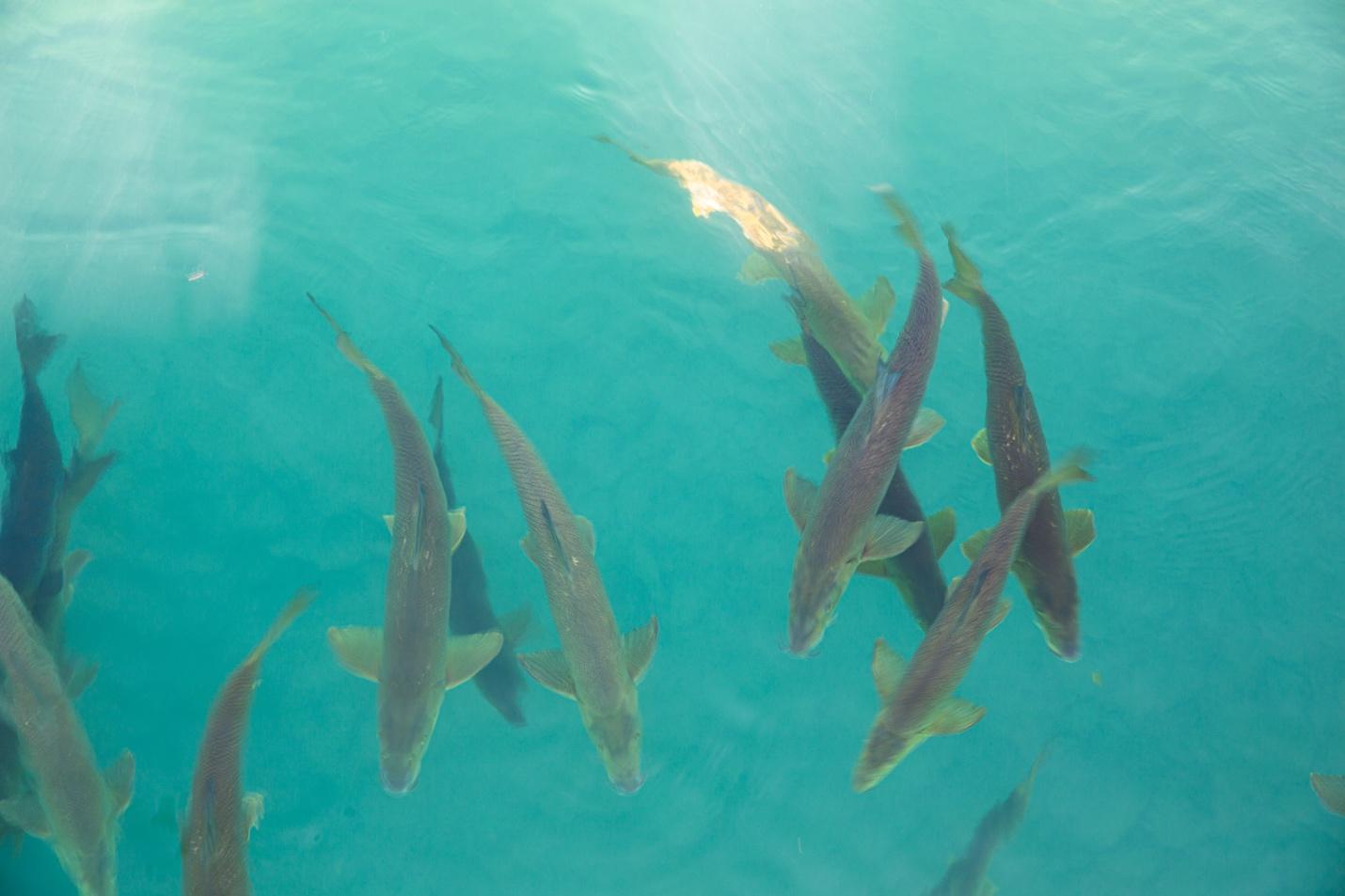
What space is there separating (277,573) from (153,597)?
0.72 meters

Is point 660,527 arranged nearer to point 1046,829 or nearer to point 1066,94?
point 1046,829

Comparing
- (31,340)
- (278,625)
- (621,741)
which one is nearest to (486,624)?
(621,741)

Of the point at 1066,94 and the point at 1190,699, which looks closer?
the point at 1190,699

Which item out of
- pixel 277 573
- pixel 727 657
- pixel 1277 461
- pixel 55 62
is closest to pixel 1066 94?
pixel 1277 461

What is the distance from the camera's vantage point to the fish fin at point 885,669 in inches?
131

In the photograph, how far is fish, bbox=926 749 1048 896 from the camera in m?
3.82

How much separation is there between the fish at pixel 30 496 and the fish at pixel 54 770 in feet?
1.48

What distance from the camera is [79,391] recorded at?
4.50m

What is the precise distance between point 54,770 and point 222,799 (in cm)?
104

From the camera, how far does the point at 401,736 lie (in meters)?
3.43

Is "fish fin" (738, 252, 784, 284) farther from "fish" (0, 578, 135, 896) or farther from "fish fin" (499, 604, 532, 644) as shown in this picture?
"fish" (0, 578, 135, 896)

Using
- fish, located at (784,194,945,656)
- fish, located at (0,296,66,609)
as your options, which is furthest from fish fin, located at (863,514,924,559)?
fish, located at (0,296,66,609)

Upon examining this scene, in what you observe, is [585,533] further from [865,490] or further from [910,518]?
[910,518]

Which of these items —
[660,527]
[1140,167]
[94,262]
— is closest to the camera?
[660,527]
